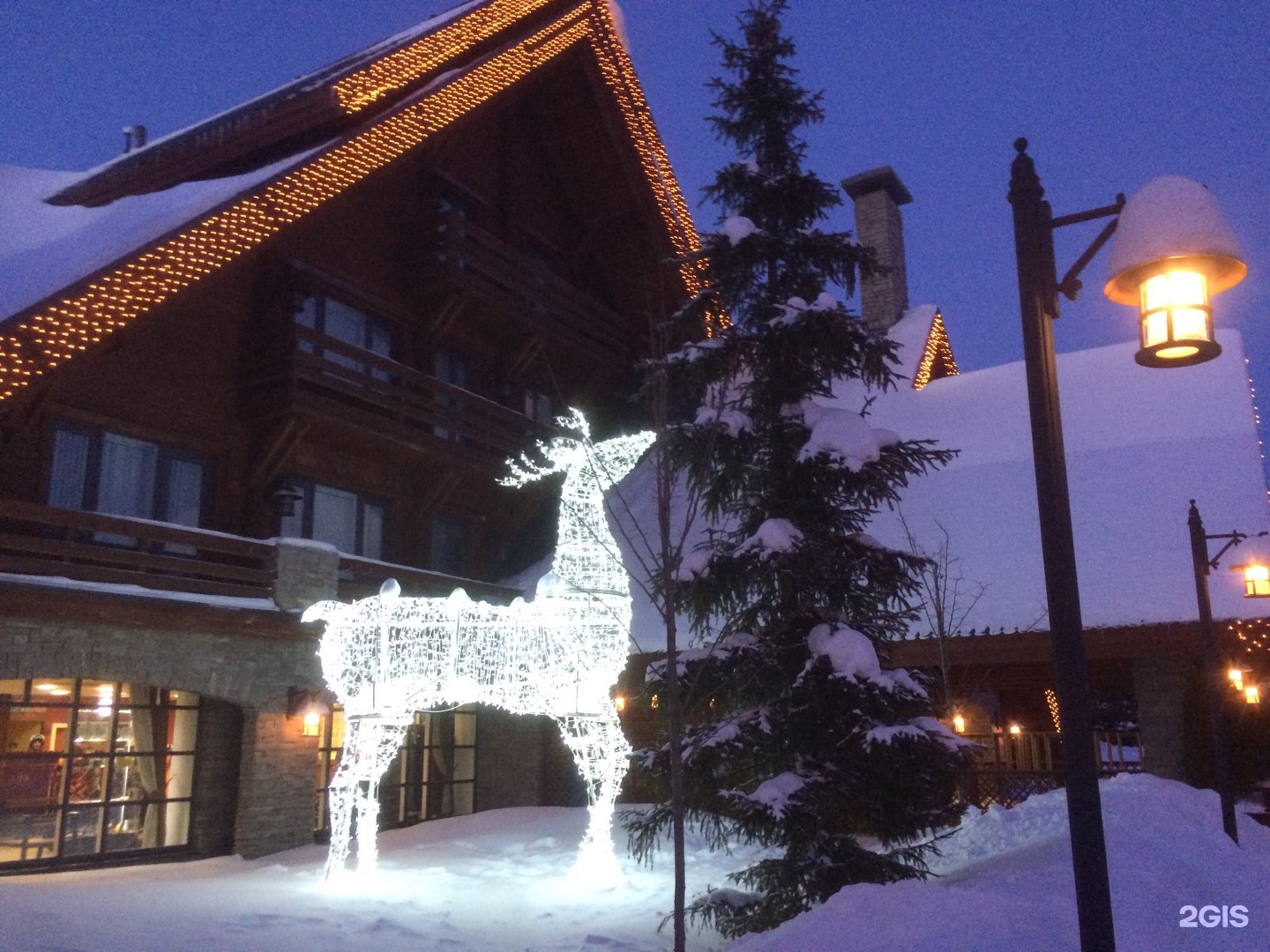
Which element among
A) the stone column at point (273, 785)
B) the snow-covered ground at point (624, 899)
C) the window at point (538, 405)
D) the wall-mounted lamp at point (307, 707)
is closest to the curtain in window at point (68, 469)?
the stone column at point (273, 785)

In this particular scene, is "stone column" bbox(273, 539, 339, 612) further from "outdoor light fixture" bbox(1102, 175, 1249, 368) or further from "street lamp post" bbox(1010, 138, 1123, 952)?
"outdoor light fixture" bbox(1102, 175, 1249, 368)

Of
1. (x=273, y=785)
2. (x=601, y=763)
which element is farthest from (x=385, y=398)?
(x=601, y=763)

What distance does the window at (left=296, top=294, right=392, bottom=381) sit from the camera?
15.3m

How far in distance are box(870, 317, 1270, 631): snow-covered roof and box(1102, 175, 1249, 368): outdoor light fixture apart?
35.7 feet

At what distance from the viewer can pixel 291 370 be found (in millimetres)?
13703

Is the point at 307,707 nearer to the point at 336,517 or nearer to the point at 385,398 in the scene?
the point at 336,517

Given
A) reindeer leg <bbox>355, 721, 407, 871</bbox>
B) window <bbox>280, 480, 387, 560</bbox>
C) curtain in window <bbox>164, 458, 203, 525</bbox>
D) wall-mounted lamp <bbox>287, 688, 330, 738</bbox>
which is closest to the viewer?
reindeer leg <bbox>355, 721, 407, 871</bbox>

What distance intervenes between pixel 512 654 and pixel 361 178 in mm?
6676

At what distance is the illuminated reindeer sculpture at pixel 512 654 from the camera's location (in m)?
11.2

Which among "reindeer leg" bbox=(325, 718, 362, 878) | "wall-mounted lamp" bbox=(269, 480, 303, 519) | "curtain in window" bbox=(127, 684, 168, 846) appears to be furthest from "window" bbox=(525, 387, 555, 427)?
"reindeer leg" bbox=(325, 718, 362, 878)

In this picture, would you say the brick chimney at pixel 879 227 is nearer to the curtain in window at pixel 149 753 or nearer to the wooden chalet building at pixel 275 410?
the wooden chalet building at pixel 275 410

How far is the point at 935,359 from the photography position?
78.8 ft

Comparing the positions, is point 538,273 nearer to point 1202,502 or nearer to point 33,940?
point 1202,502

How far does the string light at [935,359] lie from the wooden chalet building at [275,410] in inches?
231
